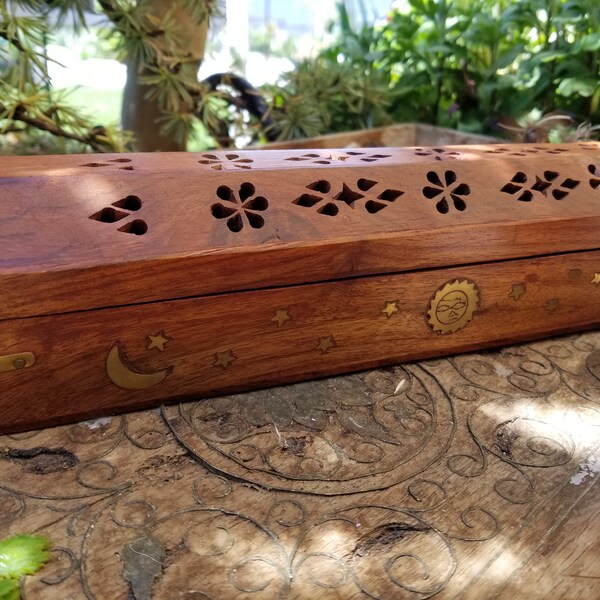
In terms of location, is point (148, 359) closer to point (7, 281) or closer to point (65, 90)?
point (7, 281)

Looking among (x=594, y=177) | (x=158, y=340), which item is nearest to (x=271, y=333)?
(x=158, y=340)

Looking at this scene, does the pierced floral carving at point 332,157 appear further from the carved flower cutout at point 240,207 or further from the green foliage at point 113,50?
the green foliage at point 113,50

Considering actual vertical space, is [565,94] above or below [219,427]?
above

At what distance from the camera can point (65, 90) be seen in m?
1.50

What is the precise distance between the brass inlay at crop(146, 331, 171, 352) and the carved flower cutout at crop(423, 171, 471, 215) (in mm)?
491

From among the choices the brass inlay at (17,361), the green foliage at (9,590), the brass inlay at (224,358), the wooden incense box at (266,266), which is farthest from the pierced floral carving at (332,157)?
the green foliage at (9,590)

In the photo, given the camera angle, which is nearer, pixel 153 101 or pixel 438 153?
pixel 438 153

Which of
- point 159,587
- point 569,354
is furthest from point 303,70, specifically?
point 159,587

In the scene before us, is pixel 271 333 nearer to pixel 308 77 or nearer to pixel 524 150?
pixel 524 150

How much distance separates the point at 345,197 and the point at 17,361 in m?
0.55

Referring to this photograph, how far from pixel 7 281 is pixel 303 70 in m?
1.46

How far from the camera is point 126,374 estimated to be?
967 millimetres

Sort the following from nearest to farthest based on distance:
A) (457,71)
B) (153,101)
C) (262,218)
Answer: (262,218) → (153,101) → (457,71)

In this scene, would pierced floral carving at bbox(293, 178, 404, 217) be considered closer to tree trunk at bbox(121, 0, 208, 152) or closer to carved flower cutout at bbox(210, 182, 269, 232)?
carved flower cutout at bbox(210, 182, 269, 232)
